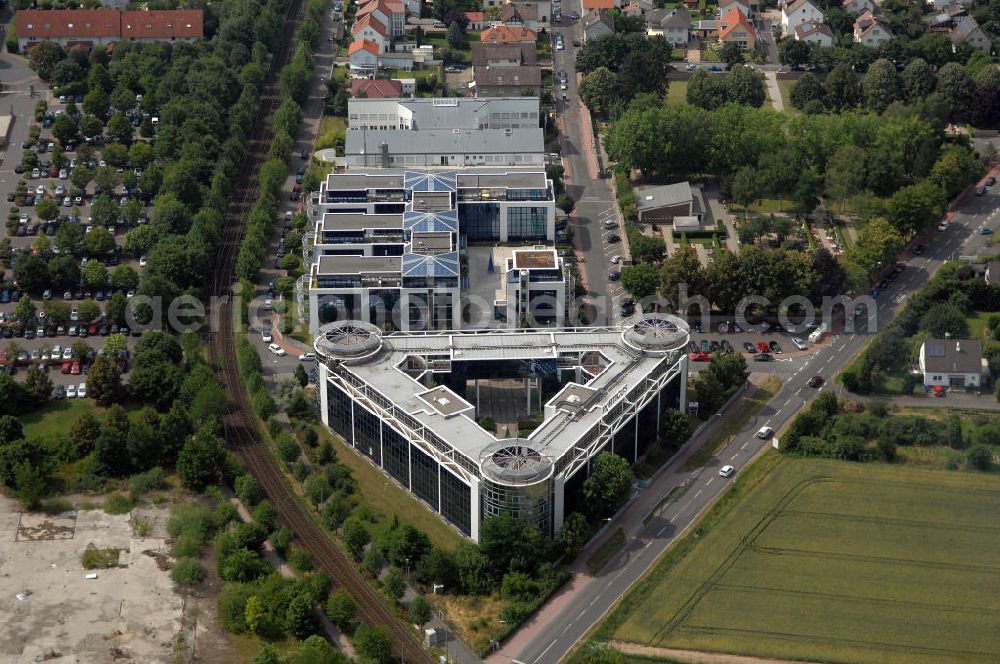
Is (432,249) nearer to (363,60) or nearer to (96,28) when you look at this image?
(363,60)

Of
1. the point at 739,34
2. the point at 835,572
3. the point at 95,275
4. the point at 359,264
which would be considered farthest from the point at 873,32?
the point at 835,572

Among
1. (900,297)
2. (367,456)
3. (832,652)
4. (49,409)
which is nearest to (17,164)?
(49,409)

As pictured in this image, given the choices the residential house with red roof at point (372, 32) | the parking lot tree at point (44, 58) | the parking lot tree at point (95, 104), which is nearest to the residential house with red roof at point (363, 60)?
the residential house with red roof at point (372, 32)

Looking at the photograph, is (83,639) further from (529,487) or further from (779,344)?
(779,344)

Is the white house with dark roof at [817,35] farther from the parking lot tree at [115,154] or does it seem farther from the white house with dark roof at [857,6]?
the parking lot tree at [115,154]

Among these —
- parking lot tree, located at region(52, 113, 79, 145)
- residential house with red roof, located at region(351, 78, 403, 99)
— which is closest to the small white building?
residential house with red roof, located at region(351, 78, 403, 99)
